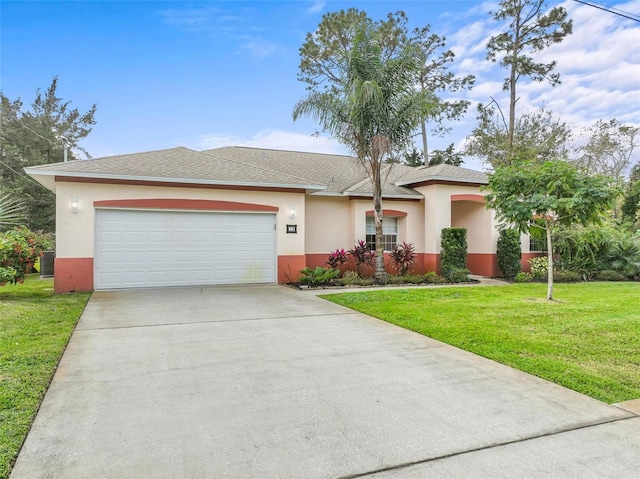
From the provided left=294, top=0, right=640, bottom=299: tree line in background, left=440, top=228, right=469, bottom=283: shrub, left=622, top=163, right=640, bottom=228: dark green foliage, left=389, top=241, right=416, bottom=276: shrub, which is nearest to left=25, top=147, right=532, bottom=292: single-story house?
left=440, top=228, right=469, bottom=283: shrub

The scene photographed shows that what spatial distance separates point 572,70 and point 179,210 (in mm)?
22662

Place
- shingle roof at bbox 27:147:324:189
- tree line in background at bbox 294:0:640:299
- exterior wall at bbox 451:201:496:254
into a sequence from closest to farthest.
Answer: tree line in background at bbox 294:0:640:299 → shingle roof at bbox 27:147:324:189 → exterior wall at bbox 451:201:496:254

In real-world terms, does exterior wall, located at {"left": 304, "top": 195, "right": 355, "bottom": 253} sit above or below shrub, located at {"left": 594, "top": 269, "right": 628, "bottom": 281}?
above

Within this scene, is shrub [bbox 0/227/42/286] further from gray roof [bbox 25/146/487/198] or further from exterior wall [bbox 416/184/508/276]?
exterior wall [bbox 416/184/508/276]

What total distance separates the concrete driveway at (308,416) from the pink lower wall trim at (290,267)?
22.6 feet

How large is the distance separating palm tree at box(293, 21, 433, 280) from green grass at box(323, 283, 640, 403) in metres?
3.44

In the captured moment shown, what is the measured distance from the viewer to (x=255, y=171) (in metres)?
13.2

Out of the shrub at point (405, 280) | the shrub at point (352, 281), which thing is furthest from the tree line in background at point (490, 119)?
the shrub at point (405, 280)

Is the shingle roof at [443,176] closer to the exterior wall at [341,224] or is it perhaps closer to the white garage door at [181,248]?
the exterior wall at [341,224]

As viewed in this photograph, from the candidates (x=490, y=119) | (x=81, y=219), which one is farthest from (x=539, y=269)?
(x=81, y=219)

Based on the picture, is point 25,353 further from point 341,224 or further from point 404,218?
point 404,218

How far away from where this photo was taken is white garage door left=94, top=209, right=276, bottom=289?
11148mm

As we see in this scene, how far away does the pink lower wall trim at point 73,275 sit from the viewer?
10602mm

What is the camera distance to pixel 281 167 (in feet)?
53.8
